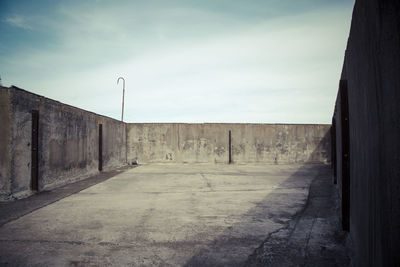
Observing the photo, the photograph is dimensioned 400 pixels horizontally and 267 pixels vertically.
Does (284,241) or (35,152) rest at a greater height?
(35,152)

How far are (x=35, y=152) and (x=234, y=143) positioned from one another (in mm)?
10377

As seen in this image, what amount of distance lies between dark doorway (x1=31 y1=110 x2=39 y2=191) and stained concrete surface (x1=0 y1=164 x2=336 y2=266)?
1158mm

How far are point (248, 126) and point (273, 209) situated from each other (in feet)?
34.4

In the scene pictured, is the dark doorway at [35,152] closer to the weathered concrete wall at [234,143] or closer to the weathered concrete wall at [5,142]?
the weathered concrete wall at [5,142]

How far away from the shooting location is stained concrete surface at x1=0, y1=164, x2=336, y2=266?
98.0 inches

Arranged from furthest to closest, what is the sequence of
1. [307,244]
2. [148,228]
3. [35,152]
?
[35,152] → [148,228] → [307,244]

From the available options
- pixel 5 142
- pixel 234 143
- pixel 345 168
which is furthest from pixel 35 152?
pixel 234 143

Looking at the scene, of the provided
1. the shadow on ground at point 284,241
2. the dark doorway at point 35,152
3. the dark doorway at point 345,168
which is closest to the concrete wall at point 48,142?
the dark doorway at point 35,152

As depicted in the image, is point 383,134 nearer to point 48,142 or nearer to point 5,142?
point 5,142

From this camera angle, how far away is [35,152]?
19.1ft

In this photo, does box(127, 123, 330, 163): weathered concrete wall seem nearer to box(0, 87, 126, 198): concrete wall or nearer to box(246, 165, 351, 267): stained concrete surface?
box(0, 87, 126, 198): concrete wall

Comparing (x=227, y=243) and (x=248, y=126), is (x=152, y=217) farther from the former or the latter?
(x=248, y=126)

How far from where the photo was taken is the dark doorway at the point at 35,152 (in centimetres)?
579

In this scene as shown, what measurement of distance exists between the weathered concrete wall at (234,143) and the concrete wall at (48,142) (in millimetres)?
3961
